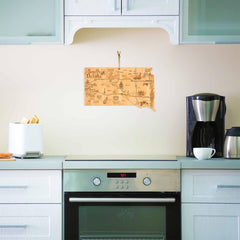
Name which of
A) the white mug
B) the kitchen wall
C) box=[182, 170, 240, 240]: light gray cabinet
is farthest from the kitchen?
box=[182, 170, 240, 240]: light gray cabinet

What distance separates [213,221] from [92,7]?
4.87 ft

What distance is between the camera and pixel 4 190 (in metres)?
2.20

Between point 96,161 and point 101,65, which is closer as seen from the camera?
point 96,161

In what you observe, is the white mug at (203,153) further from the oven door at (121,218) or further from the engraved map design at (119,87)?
the engraved map design at (119,87)

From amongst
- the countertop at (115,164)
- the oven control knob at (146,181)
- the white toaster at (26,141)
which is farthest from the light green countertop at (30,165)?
the oven control knob at (146,181)

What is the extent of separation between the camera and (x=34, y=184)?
2.21 m

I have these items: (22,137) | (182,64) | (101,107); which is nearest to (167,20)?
(182,64)

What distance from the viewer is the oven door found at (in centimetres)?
220

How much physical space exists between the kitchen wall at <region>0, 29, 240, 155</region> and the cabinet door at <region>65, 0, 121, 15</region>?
0.28 meters

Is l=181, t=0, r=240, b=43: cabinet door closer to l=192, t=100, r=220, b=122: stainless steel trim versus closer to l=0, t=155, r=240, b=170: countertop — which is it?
l=192, t=100, r=220, b=122: stainless steel trim

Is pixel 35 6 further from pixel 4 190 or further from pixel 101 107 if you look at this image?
pixel 4 190

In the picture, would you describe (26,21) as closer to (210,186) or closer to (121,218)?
(121,218)

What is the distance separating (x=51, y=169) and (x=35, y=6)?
1.05m

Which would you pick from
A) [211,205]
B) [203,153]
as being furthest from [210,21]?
[211,205]
